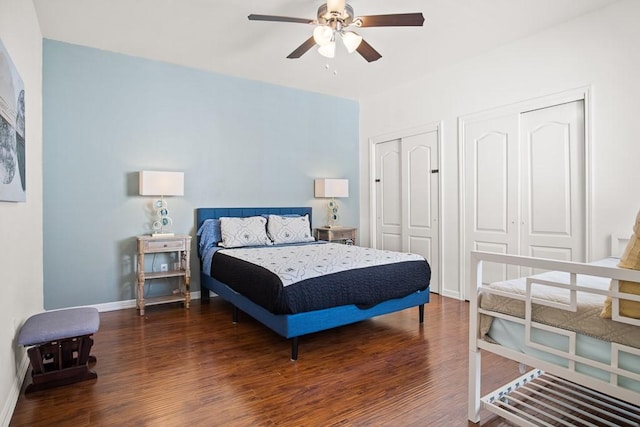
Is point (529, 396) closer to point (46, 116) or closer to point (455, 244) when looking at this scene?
point (455, 244)

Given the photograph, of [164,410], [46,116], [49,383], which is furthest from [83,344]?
[46,116]

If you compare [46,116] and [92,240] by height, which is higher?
[46,116]

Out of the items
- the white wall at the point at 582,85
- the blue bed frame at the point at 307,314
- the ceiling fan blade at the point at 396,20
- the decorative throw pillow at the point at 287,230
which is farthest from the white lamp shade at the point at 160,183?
the white wall at the point at 582,85

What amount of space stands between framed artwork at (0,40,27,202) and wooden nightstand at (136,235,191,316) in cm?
141

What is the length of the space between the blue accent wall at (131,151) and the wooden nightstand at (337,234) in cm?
58

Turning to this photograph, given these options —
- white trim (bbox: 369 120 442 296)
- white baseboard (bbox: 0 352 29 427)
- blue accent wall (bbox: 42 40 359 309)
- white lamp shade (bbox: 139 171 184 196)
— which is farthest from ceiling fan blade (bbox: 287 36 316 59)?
white baseboard (bbox: 0 352 29 427)

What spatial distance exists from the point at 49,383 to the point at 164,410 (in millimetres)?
904

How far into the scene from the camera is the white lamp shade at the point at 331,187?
5195 mm

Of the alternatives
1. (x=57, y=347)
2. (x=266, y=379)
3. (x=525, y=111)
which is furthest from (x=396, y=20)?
(x=57, y=347)

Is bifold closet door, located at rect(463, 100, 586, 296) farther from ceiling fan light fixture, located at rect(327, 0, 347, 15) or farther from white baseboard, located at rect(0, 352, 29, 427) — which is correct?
white baseboard, located at rect(0, 352, 29, 427)

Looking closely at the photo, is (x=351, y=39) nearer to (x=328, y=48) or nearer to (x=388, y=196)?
(x=328, y=48)

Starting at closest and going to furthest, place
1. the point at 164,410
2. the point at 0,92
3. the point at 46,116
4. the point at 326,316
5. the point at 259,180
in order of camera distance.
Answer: the point at 0,92 < the point at 164,410 < the point at 326,316 < the point at 46,116 < the point at 259,180

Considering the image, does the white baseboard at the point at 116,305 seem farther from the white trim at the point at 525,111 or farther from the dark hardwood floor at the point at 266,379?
the white trim at the point at 525,111

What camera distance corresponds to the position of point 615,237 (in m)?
2.99
